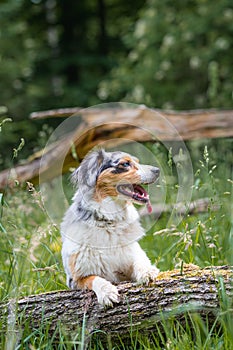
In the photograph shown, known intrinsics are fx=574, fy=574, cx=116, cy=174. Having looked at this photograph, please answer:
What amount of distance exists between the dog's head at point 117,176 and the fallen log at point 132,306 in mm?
449

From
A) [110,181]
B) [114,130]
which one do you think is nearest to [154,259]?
[110,181]

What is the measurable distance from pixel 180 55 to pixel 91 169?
6213mm

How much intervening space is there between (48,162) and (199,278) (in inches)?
96.9

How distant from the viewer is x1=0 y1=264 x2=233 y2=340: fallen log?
2.67 m

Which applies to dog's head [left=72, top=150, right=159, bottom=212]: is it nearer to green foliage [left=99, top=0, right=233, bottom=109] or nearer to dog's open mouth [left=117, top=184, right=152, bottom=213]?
dog's open mouth [left=117, top=184, right=152, bottom=213]

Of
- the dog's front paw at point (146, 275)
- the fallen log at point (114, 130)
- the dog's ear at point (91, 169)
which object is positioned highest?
the fallen log at point (114, 130)

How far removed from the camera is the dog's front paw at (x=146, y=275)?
284cm

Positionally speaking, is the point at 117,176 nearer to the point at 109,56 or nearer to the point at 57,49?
the point at 109,56

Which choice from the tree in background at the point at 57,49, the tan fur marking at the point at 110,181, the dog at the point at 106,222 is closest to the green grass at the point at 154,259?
the dog at the point at 106,222

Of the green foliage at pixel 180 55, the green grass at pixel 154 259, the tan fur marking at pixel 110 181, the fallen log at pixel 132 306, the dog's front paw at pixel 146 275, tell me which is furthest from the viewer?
the green foliage at pixel 180 55

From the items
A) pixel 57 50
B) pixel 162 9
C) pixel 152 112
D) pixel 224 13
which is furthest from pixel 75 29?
pixel 152 112

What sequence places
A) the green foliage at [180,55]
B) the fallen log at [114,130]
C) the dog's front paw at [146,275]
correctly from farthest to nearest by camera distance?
the green foliage at [180,55], the fallen log at [114,130], the dog's front paw at [146,275]

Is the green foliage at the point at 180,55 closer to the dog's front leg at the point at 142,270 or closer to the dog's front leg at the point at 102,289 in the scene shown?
the dog's front leg at the point at 142,270

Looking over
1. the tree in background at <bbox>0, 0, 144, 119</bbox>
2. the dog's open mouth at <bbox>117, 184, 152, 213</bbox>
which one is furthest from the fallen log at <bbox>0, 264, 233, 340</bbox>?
the tree in background at <bbox>0, 0, 144, 119</bbox>
